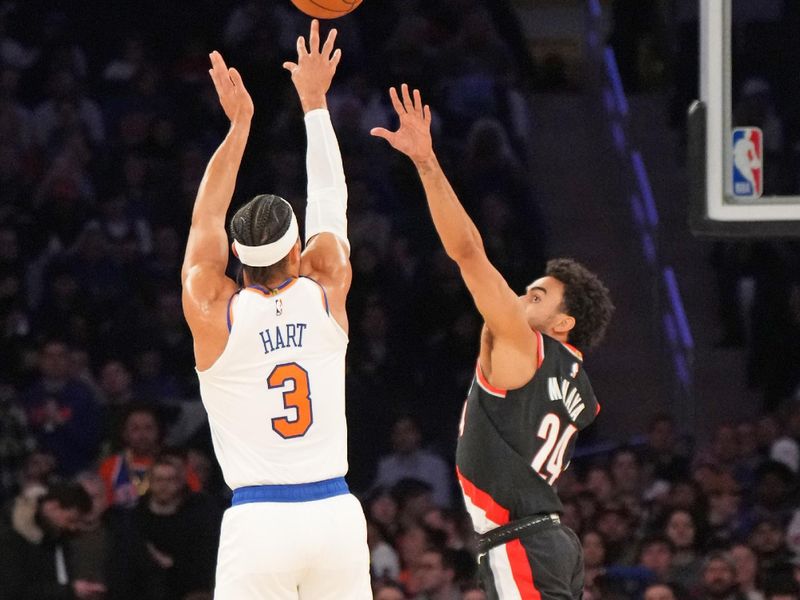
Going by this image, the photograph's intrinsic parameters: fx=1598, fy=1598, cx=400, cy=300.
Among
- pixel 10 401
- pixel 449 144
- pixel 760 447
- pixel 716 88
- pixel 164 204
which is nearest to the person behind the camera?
pixel 716 88

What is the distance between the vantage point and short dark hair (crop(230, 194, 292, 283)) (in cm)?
549

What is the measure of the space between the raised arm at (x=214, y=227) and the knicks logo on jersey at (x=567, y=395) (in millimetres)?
1366

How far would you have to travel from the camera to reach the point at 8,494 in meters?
10.6

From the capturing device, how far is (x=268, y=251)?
5508 millimetres

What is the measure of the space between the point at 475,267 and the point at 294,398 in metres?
0.93

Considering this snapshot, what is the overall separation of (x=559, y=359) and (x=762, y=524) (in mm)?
4286

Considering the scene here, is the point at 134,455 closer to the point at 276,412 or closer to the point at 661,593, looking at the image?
the point at 661,593

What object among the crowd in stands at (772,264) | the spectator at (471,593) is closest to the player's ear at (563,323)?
the spectator at (471,593)

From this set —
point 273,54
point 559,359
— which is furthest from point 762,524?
point 273,54

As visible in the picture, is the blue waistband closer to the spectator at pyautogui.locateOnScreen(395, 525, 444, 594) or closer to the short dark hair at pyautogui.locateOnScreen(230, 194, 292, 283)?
the short dark hair at pyautogui.locateOnScreen(230, 194, 292, 283)

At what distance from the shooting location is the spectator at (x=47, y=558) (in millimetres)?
8905

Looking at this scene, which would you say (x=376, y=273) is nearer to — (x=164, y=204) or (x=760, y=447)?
(x=164, y=204)

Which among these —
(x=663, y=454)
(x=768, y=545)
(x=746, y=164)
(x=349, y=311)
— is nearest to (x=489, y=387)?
(x=746, y=164)

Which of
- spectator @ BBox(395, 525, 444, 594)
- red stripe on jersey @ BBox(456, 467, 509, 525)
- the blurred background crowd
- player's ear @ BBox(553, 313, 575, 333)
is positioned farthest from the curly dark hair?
spectator @ BBox(395, 525, 444, 594)
